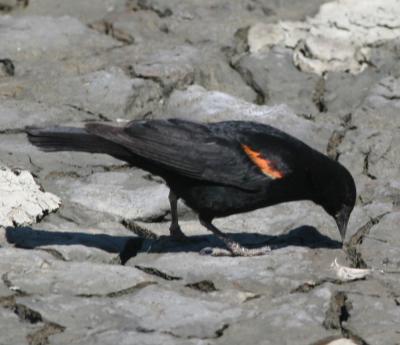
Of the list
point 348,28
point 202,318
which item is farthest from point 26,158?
point 348,28

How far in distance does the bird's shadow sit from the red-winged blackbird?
104 millimetres

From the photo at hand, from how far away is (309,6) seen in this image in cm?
811

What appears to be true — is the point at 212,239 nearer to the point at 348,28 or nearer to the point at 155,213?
the point at 155,213

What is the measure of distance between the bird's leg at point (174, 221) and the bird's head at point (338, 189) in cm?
70

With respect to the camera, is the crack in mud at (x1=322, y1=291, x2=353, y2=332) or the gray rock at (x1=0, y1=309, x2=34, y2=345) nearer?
the gray rock at (x1=0, y1=309, x2=34, y2=345)

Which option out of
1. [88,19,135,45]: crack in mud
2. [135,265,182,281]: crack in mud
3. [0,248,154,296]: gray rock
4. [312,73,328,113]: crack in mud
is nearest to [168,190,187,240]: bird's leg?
[135,265,182,281]: crack in mud

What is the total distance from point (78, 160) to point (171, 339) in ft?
7.06

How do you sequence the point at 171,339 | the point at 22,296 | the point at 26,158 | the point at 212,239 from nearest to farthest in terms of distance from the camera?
the point at 171,339
the point at 22,296
the point at 212,239
the point at 26,158

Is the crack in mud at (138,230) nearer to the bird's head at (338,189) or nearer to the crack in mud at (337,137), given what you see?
the bird's head at (338,189)

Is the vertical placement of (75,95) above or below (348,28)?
below

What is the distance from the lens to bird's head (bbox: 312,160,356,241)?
5703mm

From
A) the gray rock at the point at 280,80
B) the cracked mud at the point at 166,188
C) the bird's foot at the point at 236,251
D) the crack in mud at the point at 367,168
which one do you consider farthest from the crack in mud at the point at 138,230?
the gray rock at the point at 280,80

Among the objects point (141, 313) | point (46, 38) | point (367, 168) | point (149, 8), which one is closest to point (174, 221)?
point (141, 313)

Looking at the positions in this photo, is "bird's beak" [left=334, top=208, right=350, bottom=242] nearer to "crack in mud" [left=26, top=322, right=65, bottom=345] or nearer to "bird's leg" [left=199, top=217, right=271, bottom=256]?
"bird's leg" [left=199, top=217, right=271, bottom=256]
